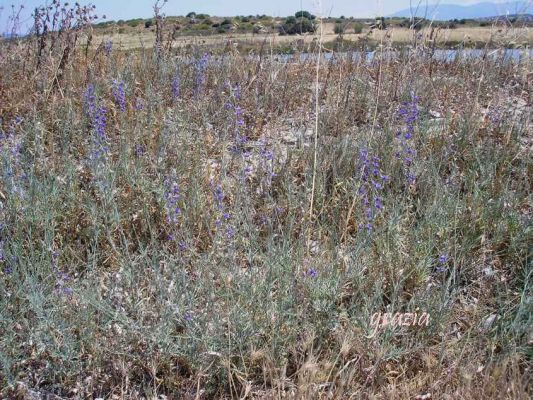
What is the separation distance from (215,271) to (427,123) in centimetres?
221

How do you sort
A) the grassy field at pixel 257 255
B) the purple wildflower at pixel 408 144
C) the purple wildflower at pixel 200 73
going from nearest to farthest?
1. the grassy field at pixel 257 255
2. the purple wildflower at pixel 408 144
3. the purple wildflower at pixel 200 73

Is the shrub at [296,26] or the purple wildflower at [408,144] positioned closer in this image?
the purple wildflower at [408,144]

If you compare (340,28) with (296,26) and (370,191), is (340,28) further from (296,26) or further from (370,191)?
(370,191)

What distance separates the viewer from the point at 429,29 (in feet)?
18.0

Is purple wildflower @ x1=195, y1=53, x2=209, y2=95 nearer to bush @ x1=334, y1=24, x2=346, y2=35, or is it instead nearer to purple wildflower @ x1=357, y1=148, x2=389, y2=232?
bush @ x1=334, y1=24, x2=346, y2=35

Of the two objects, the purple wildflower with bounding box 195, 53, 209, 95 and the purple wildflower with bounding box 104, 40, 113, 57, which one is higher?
the purple wildflower with bounding box 104, 40, 113, 57

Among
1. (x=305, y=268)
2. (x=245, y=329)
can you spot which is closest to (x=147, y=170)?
(x=305, y=268)

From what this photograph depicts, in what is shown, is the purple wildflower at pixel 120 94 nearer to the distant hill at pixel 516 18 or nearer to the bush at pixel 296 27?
the bush at pixel 296 27

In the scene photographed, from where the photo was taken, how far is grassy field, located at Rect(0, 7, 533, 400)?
2.16 meters

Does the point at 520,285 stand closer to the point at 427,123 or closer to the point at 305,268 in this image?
the point at 305,268

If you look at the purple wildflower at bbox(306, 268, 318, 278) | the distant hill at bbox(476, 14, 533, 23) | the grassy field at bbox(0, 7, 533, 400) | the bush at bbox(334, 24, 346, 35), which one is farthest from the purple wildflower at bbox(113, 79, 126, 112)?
the distant hill at bbox(476, 14, 533, 23)

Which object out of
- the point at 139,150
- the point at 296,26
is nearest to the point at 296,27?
the point at 296,26

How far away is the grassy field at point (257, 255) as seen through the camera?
216 centimetres

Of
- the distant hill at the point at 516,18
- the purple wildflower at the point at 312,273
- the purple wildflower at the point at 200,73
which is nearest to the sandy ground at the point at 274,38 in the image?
the distant hill at the point at 516,18
